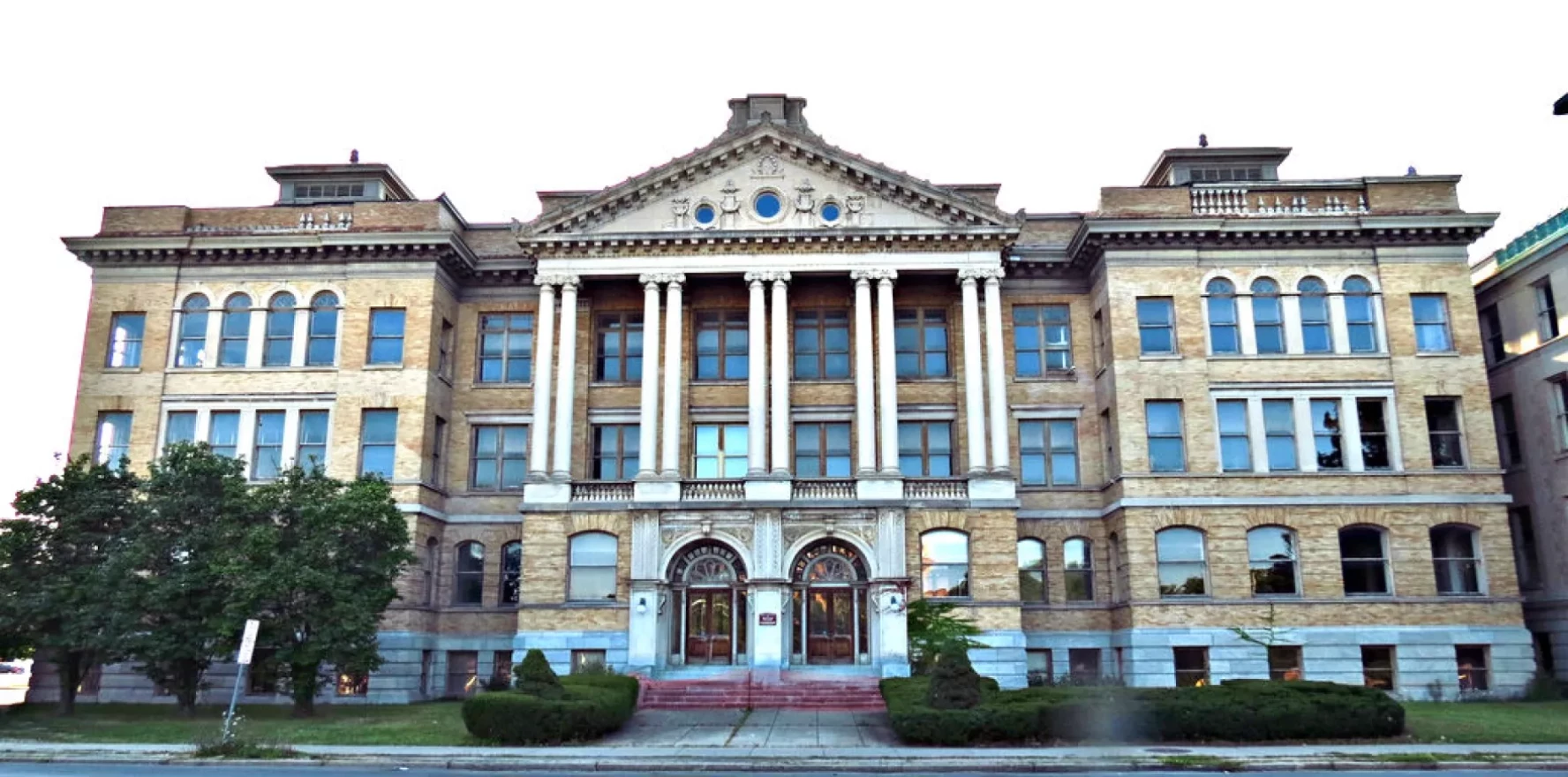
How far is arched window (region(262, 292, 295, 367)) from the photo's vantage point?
38.2 meters

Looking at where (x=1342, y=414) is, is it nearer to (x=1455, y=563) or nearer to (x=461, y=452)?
(x=1455, y=563)

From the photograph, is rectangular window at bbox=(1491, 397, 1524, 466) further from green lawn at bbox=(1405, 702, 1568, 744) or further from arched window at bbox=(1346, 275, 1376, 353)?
green lawn at bbox=(1405, 702, 1568, 744)

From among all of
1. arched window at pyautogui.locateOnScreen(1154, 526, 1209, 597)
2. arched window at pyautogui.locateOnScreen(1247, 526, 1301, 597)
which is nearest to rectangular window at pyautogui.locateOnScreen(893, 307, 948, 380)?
arched window at pyautogui.locateOnScreen(1154, 526, 1209, 597)

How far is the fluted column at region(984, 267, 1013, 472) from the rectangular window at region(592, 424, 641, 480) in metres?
11.6

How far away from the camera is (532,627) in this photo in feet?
115

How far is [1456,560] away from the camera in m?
35.1

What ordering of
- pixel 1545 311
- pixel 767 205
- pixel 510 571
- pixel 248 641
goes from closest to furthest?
pixel 248 641 → pixel 1545 311 → pixel 767 205 → pixel 510 571

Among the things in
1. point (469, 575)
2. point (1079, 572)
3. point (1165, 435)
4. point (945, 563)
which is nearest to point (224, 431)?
point (469, 575)

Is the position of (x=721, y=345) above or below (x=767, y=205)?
below

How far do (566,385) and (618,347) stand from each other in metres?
3.31

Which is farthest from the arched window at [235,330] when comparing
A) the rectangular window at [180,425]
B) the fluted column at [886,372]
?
the fluted column at [886,372]

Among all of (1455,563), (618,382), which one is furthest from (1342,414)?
(618,382)

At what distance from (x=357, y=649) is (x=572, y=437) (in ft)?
34.8

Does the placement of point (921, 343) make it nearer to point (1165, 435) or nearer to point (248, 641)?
point (1165, 435)
